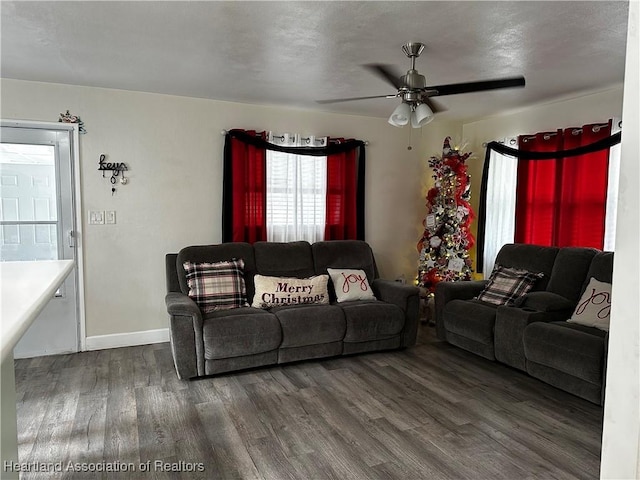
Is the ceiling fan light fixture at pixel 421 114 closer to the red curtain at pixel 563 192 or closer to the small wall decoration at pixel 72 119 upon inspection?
the red curtain at pixel 563 192

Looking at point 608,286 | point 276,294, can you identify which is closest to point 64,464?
point 276,294

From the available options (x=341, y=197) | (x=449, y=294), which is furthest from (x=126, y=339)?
(x=449, y=294)

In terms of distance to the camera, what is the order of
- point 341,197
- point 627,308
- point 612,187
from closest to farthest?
point 627,308 < point 612,187 < point 341,197

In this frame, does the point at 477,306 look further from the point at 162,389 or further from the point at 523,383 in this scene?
the point at 162,389

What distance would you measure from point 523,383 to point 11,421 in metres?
3.28

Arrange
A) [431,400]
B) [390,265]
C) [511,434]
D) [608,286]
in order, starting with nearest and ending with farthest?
[511,434] < [431,400] < [608,286] < [390,265]

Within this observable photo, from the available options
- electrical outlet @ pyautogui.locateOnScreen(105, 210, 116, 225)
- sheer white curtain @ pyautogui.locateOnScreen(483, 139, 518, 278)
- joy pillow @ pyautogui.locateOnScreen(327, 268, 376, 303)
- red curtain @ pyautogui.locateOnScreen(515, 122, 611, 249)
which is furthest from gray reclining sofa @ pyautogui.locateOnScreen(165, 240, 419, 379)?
red curtain @ pyautogui.locateOnScreen(515, 122, 611, 249)

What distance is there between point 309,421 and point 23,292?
6.89 ft

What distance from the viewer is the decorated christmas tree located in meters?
5.11

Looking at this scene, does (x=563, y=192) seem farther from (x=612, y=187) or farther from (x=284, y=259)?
(x=284, y=259)

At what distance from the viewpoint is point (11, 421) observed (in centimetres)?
143

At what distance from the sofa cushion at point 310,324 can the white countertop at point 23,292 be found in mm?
2254

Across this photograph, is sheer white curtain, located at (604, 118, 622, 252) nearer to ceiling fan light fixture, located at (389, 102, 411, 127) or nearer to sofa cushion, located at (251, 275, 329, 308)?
ceiling fan light fixture, located at (389, 102, 411, 127)

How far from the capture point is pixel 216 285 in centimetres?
393
